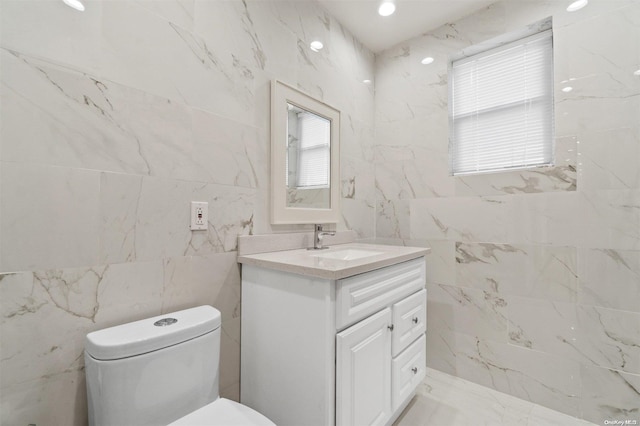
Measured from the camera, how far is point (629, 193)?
1.46m

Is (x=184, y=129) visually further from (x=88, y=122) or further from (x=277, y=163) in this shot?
(x=277, y=163)

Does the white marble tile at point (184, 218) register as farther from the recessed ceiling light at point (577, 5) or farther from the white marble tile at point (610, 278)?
the recessed ceiling light at point (577, 5)

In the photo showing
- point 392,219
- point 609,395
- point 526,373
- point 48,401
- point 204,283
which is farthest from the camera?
point 392,219

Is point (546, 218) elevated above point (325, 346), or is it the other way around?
point (546, 218)

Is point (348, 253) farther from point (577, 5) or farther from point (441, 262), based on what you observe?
point (577, 5)

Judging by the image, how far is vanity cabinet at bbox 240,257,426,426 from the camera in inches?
42.1

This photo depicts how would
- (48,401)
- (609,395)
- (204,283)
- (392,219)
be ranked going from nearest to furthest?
(48,401) → (204,283) → (609,395) → (392,219)

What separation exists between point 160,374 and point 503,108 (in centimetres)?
240

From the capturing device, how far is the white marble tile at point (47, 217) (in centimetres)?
84

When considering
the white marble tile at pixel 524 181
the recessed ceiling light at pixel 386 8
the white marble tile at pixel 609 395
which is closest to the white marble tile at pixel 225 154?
the recessed ceiling light at pixel 386 8

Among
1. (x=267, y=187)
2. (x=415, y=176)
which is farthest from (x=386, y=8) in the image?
(x=267, y=187)

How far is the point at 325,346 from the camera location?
3.46 ft

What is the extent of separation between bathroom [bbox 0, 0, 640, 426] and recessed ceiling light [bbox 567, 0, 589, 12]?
3 centimetres

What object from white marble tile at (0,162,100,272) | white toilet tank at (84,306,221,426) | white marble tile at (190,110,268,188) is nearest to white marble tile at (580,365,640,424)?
white toilet tank at (84,306,221,426)
